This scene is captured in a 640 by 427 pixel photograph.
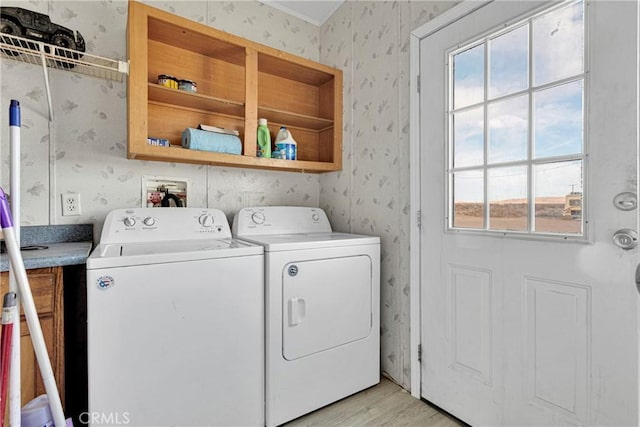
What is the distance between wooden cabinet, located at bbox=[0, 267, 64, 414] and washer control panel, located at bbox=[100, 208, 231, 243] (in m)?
0.33

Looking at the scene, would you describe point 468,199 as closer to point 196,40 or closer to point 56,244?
point 196,40

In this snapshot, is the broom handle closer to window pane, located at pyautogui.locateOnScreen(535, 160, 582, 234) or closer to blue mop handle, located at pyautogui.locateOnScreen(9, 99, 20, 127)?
blue mop handle, located at pyautogui.locateOnScreen(9, 99, 20, 127)

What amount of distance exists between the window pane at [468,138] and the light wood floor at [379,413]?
127 centimetres

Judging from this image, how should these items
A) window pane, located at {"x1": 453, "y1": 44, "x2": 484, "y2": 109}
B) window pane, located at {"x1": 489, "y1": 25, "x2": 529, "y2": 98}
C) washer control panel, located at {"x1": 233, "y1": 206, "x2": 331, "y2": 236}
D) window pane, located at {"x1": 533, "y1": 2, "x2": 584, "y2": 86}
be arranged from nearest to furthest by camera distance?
window pane, located at {"x1": 533, "y1": 2, "x2": 584, "y2": 86} < window pane, located at {"x1": 489, "y1": 25, "x2": 529, "y2": 98} < window pane, located at {"x1": 453, "y1": 44, "x2": 484, "y2": 109} < washer control panel, located at {"x1": 233, "y1": 206, "x2": 331, "y2": 236}

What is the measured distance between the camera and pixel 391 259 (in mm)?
1896

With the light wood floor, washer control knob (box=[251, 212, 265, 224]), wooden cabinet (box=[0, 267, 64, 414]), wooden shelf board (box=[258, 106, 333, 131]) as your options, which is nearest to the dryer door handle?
the light wood floor

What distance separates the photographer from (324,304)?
1.64m

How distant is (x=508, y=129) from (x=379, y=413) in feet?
4.95

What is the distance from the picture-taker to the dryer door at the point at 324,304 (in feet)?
5.07

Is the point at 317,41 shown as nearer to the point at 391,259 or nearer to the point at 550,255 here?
the point at 391,259

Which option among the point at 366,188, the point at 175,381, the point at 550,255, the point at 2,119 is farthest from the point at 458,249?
the point at 2,119

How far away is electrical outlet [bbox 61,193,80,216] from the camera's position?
5.44ft

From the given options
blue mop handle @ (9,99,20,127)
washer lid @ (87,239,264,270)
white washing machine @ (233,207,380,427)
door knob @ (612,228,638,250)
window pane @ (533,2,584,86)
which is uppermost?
window pane @ (533,2,584,86)

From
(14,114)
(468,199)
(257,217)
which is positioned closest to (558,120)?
(468,199)
